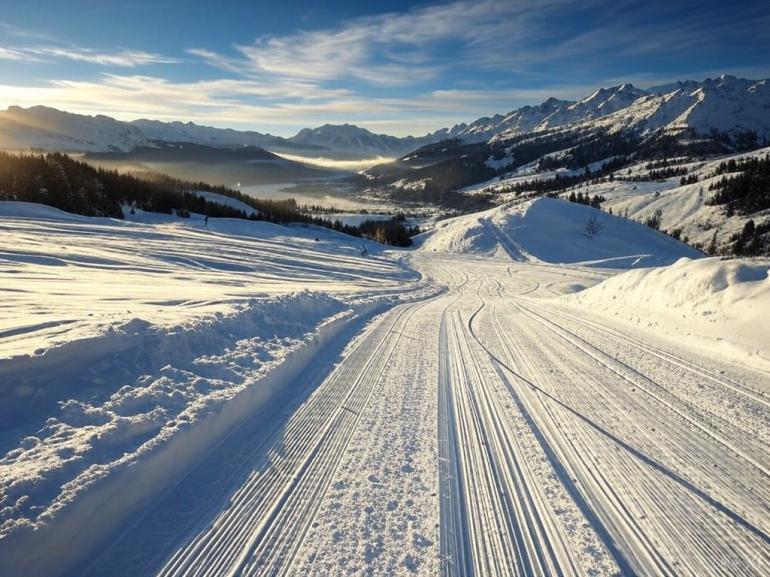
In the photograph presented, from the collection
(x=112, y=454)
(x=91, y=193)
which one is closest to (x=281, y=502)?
(x=112, y=454)

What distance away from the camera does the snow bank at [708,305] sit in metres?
7.27

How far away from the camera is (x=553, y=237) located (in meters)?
59.7

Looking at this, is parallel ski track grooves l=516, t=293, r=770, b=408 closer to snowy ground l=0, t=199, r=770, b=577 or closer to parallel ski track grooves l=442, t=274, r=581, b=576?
snowy ground l=0, t=199, r=770, b=577

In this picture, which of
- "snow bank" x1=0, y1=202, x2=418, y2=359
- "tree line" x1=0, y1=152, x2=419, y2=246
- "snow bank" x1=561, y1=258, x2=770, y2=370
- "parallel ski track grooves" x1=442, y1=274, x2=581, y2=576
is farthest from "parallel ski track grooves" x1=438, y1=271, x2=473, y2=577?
"tree line" x1=0, y1=152, x2=419, y2=246

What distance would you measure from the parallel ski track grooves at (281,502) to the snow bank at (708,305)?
668cm

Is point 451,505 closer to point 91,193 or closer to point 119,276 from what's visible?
point 119,276

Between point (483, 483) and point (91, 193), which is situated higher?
point (91, 193)

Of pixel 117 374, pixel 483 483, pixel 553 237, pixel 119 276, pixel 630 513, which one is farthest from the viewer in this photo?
pixel 553 237

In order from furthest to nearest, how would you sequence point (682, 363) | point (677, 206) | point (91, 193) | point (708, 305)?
1. point (677, 206)
2. point (91, 193)
3. point (708, 305)
4. point (682, 363)

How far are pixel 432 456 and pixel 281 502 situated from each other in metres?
1.59

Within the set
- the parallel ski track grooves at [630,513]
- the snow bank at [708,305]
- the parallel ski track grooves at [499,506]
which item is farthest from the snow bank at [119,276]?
the snow bank at [708,305]

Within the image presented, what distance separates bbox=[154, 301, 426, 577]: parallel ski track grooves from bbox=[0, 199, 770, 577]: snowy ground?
2 centimetres

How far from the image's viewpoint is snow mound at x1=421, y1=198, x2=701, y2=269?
5525 cm

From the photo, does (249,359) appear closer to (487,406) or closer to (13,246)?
(487,406)
